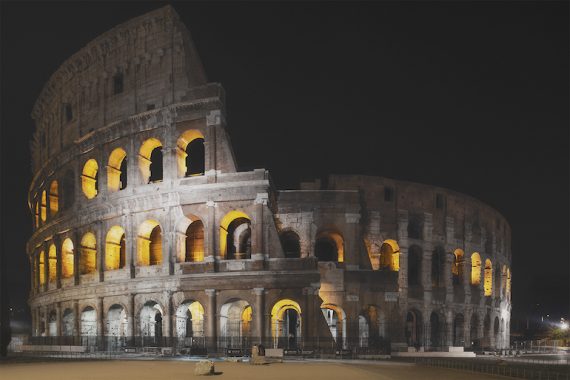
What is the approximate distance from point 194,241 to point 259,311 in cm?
634

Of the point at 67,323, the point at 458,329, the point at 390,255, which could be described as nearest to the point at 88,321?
the point at 67,323

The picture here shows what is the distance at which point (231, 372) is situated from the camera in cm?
1728

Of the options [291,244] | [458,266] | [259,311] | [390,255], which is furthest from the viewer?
[458,266]

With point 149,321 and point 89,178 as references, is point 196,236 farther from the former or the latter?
point 89,178

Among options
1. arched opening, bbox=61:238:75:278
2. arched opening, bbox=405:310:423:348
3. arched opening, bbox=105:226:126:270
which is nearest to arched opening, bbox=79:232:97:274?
arched opening, bbox=105:226:126:270

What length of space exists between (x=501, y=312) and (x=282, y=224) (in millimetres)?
21486

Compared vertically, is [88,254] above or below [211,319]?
above

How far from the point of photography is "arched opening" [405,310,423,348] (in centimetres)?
3606

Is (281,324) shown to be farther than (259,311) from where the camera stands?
Yes

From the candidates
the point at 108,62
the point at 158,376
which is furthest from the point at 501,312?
the point at 158,376

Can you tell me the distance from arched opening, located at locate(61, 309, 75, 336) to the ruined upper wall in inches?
368

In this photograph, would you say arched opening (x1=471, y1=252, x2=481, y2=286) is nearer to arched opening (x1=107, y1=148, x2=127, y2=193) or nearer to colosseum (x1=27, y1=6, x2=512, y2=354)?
colosseum (x1=27, y1=6, x2=512, y2=354)

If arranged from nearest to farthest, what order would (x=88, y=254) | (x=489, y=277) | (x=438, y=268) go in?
1. (x=88, y=254)
2. (x=438, y=268)
3. (x=489, y=277)

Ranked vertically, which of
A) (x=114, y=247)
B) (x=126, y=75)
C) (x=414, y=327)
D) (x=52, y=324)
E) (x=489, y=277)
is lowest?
(x=414, y=327)
